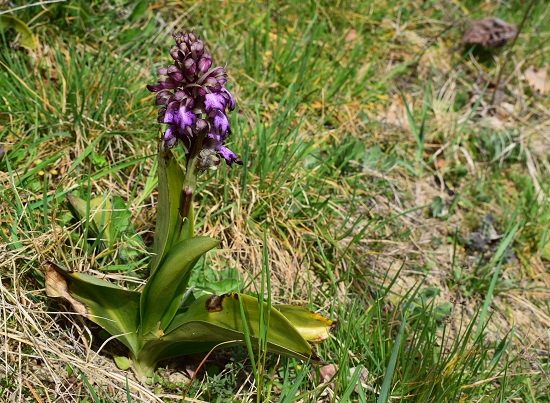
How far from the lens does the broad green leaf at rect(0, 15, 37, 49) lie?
2975 mm

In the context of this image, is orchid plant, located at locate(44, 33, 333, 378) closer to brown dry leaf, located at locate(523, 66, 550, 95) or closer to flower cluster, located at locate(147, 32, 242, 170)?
flower cluster, located at locate(147, 32, 242, 170)

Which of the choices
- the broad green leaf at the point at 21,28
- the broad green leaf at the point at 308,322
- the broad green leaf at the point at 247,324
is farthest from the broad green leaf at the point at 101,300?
the broad green leaf at the point at 21,28

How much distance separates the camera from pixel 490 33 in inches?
171

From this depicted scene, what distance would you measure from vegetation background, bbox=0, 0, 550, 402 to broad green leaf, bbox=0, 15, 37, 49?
0.15ft

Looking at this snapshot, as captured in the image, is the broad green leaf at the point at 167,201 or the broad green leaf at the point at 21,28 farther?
the broad green leaf at the point at 21,28

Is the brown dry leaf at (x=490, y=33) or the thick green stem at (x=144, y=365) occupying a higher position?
the brown dry leaf at (x=490, y=33)

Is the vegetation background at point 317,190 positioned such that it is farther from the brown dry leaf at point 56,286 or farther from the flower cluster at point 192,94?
the flower cluster at point 192,94

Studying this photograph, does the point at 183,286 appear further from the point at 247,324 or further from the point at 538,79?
the point at 538,79

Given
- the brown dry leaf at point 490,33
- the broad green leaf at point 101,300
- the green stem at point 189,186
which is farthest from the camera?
the brown dry leaf at point 490,33

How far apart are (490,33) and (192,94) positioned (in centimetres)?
322

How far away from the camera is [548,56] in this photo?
4531 millimetres

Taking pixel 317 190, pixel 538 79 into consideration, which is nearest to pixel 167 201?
pixel 317 190

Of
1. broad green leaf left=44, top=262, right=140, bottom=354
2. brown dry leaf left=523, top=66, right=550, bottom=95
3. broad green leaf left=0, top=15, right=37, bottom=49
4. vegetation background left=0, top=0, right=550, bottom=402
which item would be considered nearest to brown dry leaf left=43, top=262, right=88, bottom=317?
broad green leaf left=44, top=262, right=140, bottom=354

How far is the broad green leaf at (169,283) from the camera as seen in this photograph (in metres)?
1.87
